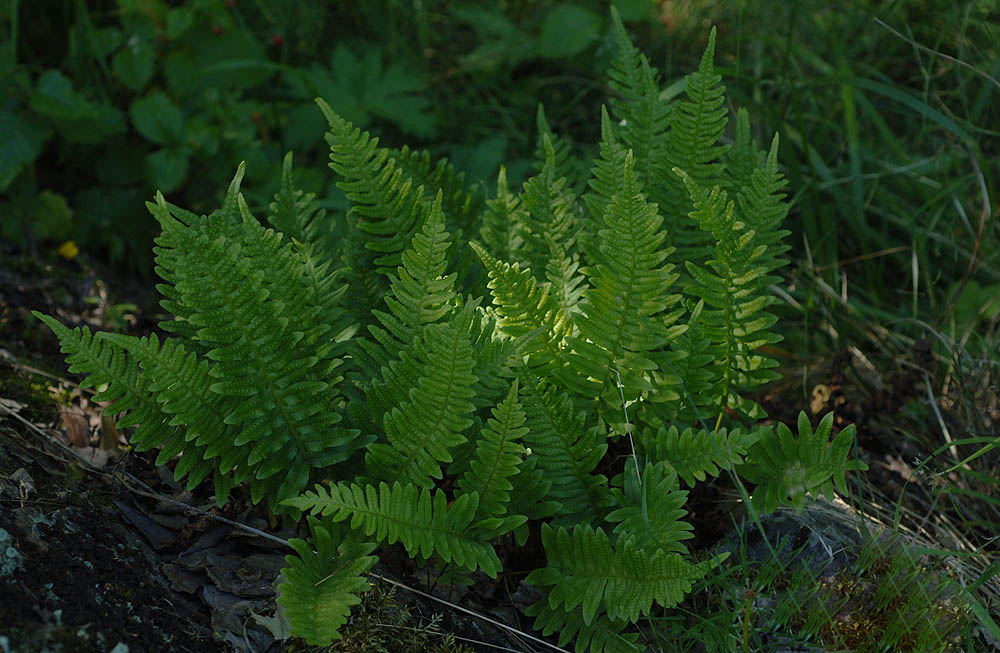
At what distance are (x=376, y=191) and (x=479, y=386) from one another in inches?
25.1

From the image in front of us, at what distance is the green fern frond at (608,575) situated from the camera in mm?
1786

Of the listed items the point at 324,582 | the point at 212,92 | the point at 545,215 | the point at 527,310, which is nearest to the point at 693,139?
the point at 545,215

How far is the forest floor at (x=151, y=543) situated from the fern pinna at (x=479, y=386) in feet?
0.38

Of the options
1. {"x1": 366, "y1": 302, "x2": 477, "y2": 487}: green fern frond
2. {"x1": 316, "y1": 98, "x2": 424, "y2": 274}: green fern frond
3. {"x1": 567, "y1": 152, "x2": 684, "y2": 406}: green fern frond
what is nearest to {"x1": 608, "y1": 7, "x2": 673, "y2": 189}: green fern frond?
{"x1": 567, "y1": 152, "x2": 684, "y2": 406}: green fern frond

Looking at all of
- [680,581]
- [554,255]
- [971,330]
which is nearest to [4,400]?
[554,255]

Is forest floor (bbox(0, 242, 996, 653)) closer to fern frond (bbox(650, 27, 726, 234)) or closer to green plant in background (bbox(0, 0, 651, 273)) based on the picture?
fern frond (bbox(650, 27, 726, 234))

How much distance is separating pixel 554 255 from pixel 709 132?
1.79 feet

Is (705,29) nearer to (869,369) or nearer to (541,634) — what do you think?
(869,369)

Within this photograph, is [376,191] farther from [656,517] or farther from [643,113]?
[656,517]

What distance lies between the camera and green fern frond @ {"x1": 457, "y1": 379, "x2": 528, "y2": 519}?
1823 mm

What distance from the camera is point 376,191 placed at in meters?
2.29

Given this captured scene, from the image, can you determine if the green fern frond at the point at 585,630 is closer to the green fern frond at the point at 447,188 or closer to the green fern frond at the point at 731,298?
the green fern frond at the point at 731,298

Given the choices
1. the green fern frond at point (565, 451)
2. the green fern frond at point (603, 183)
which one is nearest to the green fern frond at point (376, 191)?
the green fern frond at point (603, 183)

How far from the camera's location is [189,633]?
1803 mm
